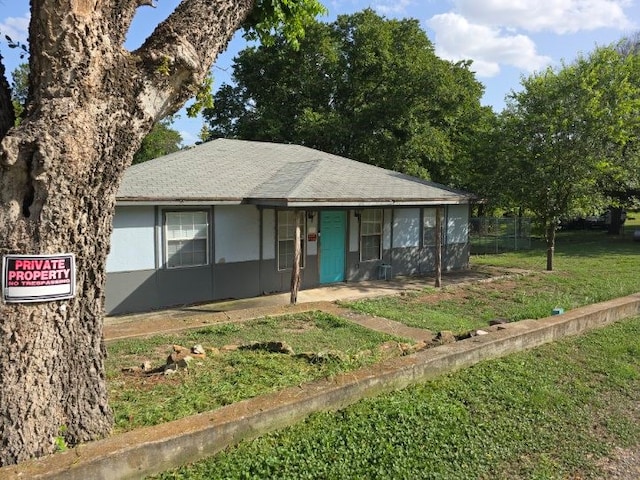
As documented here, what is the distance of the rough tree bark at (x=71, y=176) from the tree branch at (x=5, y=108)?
10mm

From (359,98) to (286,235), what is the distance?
1477cm

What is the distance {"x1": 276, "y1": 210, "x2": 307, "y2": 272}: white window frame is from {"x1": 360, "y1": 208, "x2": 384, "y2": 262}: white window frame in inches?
80.6

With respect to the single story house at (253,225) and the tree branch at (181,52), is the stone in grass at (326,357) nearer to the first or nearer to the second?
the tree branch at (181,52)

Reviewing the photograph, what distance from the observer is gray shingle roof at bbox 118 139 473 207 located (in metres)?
10.7

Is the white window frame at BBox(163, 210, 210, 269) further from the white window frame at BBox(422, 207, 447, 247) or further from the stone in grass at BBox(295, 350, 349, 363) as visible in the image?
the white window frame at BBox(422, 207, 447, 247)

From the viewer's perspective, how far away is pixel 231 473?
3521mm

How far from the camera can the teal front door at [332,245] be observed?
13.3 metres

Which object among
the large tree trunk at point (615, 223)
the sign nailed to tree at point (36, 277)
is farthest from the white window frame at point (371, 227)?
the large tree trunk at point (615, 223)

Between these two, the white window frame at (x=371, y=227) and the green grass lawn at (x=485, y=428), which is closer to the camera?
the green grass lawn at (x=485, y=428)

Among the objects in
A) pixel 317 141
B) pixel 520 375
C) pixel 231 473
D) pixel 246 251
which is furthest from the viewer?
pixel 317 141

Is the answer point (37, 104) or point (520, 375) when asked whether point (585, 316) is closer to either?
point (520, 375)

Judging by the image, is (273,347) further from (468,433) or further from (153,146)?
(153,146)

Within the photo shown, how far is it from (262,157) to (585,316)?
1001 cm

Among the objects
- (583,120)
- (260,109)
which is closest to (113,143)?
(583,120)
